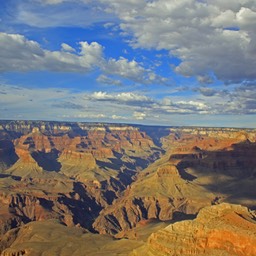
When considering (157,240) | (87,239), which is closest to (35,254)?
(87,239)

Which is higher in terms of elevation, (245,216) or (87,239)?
(245,216)

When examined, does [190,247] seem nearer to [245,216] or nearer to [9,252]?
[245,216]

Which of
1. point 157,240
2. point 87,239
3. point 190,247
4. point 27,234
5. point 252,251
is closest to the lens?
point 252,251

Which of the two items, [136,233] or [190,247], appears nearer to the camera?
[190,247]

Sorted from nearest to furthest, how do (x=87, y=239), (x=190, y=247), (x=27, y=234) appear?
(x=190, y=247) → (x=87, y=239) → (x=27, y=234)

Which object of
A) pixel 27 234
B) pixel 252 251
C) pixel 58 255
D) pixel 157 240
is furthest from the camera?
pixel 27 234

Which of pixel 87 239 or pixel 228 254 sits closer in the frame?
pixel 228 254

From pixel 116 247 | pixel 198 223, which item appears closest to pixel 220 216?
pixel 198 223

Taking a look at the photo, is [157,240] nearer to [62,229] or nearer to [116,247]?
[116,247]

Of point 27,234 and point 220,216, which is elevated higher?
point 220,216
